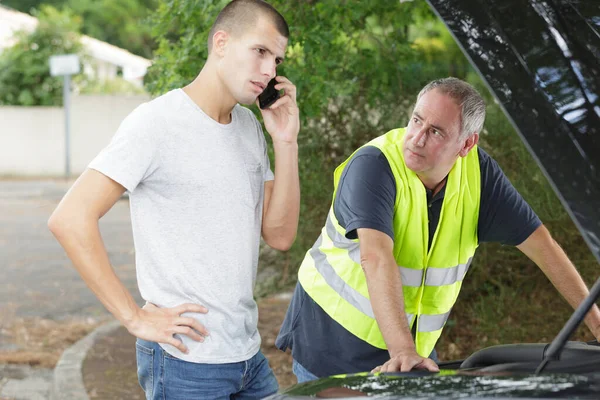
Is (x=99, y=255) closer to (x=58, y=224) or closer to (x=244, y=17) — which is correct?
(x=58, y=224)

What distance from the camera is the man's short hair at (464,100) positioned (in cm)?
321

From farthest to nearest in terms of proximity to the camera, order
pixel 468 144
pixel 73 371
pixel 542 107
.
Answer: pixel 73 371 < pixel 468 144 < pixel 542 107

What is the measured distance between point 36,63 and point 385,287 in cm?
2481

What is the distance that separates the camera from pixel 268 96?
3.14 m

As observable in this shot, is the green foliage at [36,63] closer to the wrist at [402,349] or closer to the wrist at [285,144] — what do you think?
the wrist at [285,144]

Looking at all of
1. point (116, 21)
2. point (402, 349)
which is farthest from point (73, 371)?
point (116, 21)

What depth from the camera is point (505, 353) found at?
250 cm

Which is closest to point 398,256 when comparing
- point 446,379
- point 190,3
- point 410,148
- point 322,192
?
point 410,148

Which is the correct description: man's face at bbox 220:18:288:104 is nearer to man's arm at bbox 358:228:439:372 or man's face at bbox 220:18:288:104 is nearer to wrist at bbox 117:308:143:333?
man's arm at bbox 358:228:439:372

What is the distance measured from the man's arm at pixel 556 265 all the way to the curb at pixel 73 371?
3.80 meters

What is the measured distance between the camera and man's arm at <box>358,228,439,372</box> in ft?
9.11

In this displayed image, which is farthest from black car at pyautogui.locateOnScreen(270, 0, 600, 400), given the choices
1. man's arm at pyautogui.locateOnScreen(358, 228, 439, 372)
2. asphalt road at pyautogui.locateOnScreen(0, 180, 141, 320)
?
asphalt road at pyautogui.locateOnScreen(0, 180, 141, 320)

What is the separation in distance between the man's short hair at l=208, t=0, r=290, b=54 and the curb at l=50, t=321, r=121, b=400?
3963 mm

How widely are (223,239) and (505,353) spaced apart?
0.90 meters
